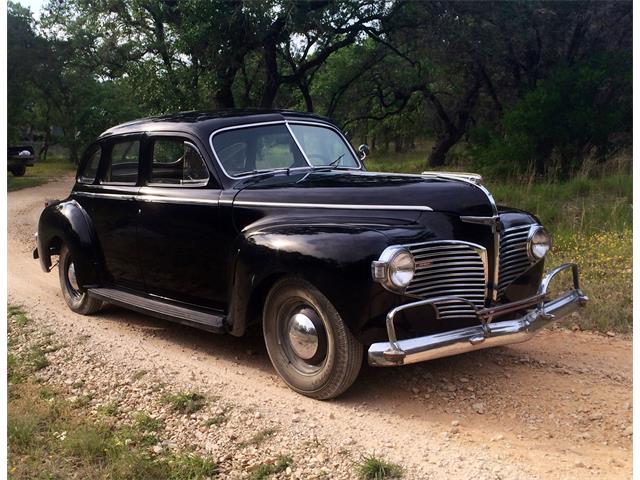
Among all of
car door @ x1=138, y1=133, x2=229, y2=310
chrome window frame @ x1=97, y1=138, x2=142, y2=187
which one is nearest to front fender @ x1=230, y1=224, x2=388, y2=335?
car door @ x1=138, y1=133, x2=229, y2=310

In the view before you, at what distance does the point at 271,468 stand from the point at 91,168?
4043mm

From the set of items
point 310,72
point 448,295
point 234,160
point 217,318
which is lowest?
point 217,318

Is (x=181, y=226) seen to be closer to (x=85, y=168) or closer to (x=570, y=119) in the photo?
(x=85, y=168)

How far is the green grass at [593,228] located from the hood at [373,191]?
2.25 m

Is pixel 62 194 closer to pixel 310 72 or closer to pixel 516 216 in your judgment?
pixel 310 72

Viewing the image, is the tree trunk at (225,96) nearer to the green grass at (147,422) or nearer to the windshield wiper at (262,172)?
the windshield wiper at (262,172)

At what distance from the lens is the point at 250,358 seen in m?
4.79

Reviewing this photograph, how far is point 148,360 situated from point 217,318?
0.77 metres

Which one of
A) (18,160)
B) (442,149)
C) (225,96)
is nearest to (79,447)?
(225,96)

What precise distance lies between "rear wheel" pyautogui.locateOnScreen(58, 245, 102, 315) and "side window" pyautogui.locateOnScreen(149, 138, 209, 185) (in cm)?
158

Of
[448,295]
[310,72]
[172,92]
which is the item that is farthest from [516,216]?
[310,72]

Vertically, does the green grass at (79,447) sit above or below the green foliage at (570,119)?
below

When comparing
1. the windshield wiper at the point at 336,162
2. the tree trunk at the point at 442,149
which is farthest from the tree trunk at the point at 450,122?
the windshield wiper at the point at 336,162

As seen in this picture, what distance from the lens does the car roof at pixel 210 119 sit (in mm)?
4938
